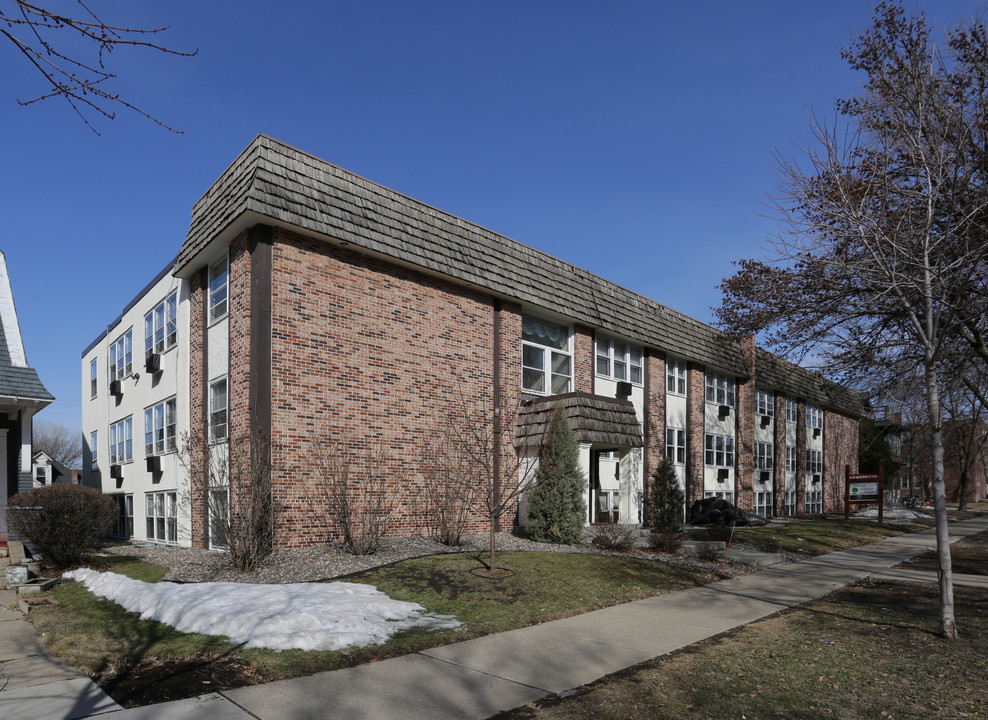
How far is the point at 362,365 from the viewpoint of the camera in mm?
14734

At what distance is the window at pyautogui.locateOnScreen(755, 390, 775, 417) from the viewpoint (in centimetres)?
3259

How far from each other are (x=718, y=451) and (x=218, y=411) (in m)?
20.5

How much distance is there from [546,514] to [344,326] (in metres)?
6.20

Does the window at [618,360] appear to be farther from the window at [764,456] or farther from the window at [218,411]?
the window at [764,456]

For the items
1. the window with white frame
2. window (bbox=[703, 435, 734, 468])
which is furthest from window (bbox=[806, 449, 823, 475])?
window (bbox=[703, 435, 734, 468])

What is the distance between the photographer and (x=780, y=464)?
3384 centimetres

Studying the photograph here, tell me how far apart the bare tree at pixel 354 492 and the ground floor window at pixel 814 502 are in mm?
30127

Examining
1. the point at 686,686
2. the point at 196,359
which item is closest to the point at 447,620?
the point at 686,686

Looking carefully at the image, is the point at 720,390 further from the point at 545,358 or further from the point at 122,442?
the point at 122,442

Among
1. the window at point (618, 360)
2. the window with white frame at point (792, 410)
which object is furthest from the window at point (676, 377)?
the window with white frame at point (792, 410)

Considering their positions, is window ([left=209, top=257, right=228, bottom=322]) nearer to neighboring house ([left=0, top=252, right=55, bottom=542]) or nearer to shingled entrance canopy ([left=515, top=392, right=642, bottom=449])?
neighboring house ([left=0, top=252, right=55, bottom=542])

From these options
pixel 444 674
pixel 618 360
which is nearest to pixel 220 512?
pixel 444 674

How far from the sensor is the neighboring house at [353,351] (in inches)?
531

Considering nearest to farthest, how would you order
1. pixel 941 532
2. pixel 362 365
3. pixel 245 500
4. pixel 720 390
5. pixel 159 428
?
pixel 941 532 < pixel 245 500 < pixel 362 365 < pixel 159 428 < pixel 720 390
